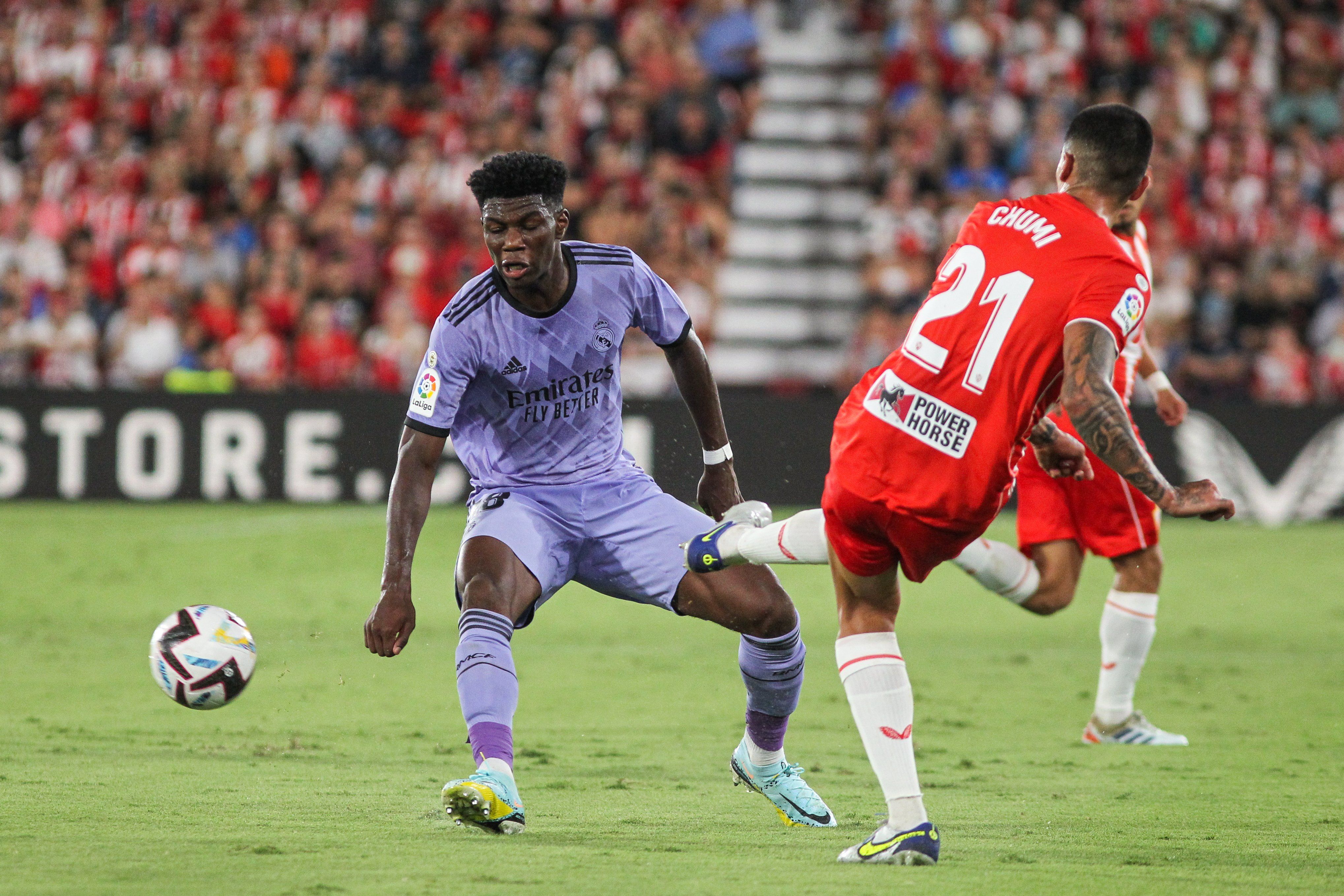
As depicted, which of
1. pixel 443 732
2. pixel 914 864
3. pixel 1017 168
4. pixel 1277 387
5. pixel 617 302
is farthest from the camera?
pixel 1017 168

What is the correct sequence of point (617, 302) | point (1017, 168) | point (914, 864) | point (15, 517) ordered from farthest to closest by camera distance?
point (1017, 168)
point (15, 517)
point (617, 302)
point (914, 864)

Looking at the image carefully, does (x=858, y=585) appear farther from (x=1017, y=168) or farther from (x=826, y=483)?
(x=1017, y=168)

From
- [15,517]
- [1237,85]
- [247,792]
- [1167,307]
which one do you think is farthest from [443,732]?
[1237,85]

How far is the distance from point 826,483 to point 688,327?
1.24 metres

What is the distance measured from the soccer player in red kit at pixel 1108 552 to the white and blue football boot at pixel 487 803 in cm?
235

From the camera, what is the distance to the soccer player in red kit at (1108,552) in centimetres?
669

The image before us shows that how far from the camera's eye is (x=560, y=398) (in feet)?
17.8

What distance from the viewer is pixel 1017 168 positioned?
687 inches

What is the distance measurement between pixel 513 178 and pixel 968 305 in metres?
1.40

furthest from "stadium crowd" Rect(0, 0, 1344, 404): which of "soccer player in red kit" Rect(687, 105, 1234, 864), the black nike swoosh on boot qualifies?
"soccer player in red kit" Rect(687, 105, 1234, 864)

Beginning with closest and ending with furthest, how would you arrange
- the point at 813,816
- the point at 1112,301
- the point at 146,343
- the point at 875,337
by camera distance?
the point at 1112,301, the point at 813,816, the point at 875,337, the point at 146,343

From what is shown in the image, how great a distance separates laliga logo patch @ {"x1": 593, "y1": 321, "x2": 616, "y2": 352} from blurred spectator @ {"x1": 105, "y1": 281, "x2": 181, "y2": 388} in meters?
11.7

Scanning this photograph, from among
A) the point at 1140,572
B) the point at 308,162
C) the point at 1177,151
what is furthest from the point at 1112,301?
the point at 308,162

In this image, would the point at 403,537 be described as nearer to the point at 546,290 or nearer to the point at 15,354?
the point at 546,290
